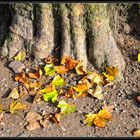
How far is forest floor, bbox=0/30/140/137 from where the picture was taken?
391cm

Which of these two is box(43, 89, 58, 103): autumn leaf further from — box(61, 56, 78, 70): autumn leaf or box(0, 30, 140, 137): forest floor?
box(61, 56, 78, 70): autumn leaf

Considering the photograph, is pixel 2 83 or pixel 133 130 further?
pixel 2 83

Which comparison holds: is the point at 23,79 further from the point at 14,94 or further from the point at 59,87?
the point at 59,87

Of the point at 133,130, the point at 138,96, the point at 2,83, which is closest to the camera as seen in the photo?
the point at 133,130


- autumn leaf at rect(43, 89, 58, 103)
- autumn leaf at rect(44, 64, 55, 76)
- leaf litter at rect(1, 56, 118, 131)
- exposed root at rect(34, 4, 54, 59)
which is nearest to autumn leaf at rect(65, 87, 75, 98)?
leaf litter at rect(1, 56, 118, 131)

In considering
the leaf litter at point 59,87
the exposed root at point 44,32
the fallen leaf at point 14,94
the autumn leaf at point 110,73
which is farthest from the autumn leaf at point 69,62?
the fallen leaf at point 14,94

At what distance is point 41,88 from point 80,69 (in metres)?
0.47

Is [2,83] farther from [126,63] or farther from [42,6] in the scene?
[126,63]

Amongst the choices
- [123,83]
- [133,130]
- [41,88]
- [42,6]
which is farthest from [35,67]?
[133,130]

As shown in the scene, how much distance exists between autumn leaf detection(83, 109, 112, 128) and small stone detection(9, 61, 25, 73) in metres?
1.02

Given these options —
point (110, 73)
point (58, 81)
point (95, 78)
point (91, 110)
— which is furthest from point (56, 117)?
point (110, 73)

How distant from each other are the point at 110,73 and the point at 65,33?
2.12 feet

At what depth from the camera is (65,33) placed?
4340mm

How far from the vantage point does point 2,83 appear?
175 inches
